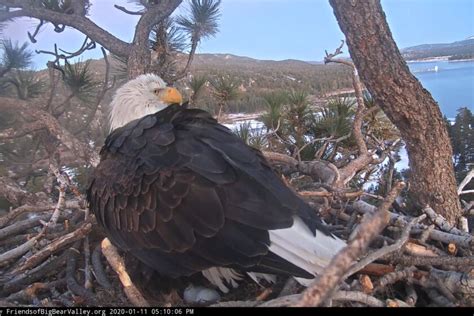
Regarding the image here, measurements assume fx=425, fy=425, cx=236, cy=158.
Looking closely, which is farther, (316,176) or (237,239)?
(316,176)

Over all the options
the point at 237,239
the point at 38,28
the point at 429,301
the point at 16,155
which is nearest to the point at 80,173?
the point at 16,155

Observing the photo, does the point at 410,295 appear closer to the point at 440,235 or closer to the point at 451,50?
the point at 440,235

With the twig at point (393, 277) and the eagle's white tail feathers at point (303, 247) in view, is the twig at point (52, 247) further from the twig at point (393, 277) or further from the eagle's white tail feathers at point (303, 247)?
the twig at point (393, 277)

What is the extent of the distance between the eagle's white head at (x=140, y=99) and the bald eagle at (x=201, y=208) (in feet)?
1.98

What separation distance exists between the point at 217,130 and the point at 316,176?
136 cm

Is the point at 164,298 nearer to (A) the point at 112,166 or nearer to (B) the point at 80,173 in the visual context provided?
(A) the point at 112,166

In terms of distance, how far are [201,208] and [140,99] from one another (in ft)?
4.21

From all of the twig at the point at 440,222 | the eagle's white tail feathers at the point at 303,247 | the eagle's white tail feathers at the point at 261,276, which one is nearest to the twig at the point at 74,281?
the eagle's white tail feathers at the point at 261,276

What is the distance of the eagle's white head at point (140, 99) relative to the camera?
2791 millimetres

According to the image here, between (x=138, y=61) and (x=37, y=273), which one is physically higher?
(x=138, y=61)

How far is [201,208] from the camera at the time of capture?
1781mm

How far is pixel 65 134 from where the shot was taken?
12.4 feet

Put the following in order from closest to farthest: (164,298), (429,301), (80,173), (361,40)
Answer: (429,301)
(164,298)
(361,40)
(80,173)

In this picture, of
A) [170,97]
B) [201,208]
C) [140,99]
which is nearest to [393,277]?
[201,208]
